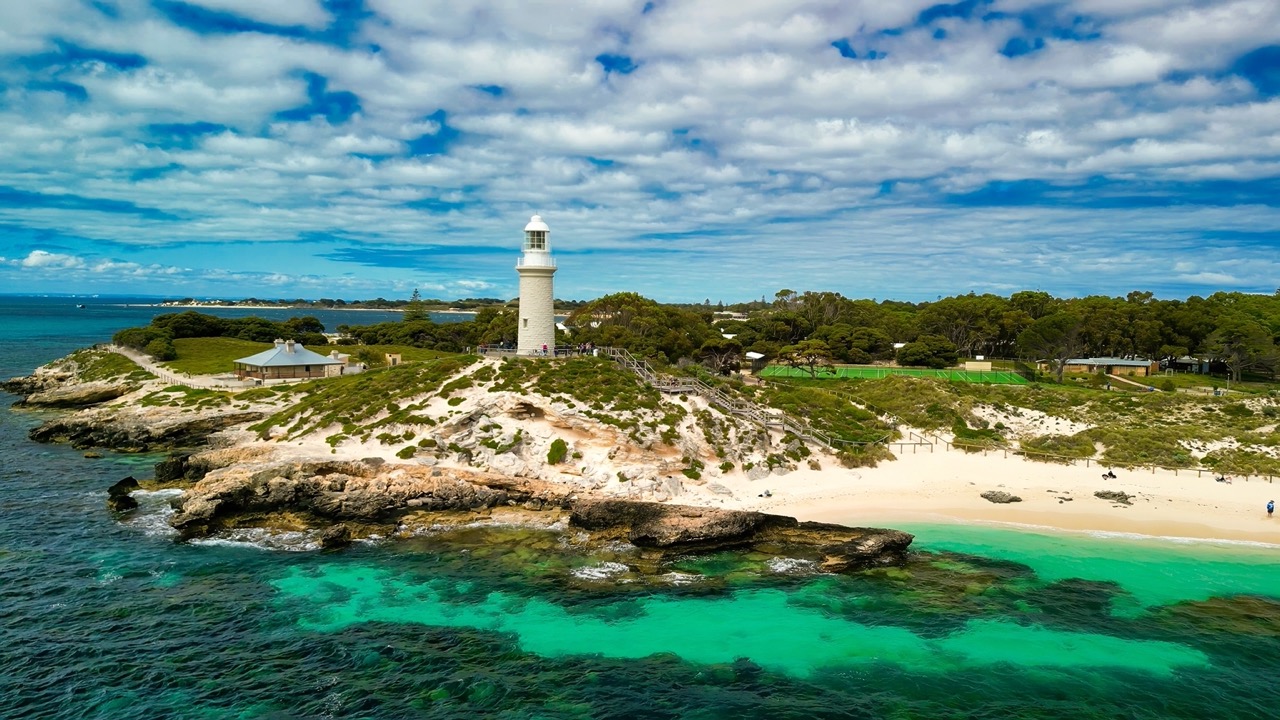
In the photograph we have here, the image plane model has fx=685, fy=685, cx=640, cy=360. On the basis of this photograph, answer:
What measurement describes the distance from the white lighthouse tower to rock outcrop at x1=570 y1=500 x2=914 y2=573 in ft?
46.7

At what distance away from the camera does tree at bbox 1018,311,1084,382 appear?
63.7 metres

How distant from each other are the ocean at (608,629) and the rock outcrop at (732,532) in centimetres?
107

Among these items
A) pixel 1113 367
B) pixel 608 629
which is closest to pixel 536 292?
pixel 608 629

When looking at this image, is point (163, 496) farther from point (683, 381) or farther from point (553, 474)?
point (683, 381)

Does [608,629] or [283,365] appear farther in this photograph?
[283,365]

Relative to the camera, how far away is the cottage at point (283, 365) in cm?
4984

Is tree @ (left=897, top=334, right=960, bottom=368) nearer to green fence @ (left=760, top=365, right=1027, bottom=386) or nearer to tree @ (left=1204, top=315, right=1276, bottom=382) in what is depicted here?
green fence @ (left=760, top=365, right=1027, bottom=386)

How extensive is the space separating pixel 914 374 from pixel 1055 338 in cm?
1586

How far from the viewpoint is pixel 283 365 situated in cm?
4997

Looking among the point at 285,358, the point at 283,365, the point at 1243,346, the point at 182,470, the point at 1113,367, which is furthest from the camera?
the point at 1113,367

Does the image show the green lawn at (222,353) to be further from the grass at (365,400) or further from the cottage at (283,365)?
the grass at (365,400)

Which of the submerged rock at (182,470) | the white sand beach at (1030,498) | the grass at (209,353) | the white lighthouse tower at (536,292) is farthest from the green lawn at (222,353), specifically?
the white sand beach at (1030,498)

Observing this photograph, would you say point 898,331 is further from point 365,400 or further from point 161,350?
point 161,350

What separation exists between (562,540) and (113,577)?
46.6ft
